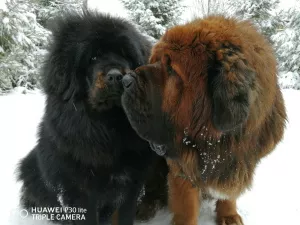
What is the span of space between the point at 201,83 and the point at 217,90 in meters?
0.12

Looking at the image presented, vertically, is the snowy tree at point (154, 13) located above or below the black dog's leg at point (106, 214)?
below

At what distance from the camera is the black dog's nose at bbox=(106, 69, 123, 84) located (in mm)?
1742

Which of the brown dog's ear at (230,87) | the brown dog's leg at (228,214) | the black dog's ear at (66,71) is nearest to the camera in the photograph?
the brown dog's ear at (230,87)

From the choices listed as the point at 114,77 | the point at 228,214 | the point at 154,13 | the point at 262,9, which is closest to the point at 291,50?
the point at 262,9

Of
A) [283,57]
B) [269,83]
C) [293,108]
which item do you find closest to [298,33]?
[283,57]

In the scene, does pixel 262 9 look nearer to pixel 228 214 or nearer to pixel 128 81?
pixel 228 214

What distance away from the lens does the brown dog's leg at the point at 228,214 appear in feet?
7.26

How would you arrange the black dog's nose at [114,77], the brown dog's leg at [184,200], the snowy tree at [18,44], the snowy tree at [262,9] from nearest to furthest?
1. the black dog's nose at [114,77]
2. the brown dog's leg at [184,200]
3. the snowy tree at [18,44]
4. the snowy tree at [262,9]

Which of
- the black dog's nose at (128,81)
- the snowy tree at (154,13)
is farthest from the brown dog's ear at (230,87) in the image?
the snowy tree at (154,13)

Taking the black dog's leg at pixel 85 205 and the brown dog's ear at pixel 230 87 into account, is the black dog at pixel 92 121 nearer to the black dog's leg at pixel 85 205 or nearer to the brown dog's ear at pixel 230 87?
the black dog's leg at pixel 85 205

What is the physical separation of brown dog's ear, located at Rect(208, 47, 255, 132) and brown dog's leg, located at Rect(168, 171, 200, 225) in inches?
30.1

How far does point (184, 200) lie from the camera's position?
6.71 feet

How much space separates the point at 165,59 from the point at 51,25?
3.55 feet

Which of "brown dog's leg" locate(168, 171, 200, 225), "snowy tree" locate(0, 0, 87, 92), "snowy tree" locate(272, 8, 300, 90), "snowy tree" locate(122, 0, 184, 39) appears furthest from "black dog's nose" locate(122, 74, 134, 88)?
"snowy tree" locate(272, 8, 300, 90)
